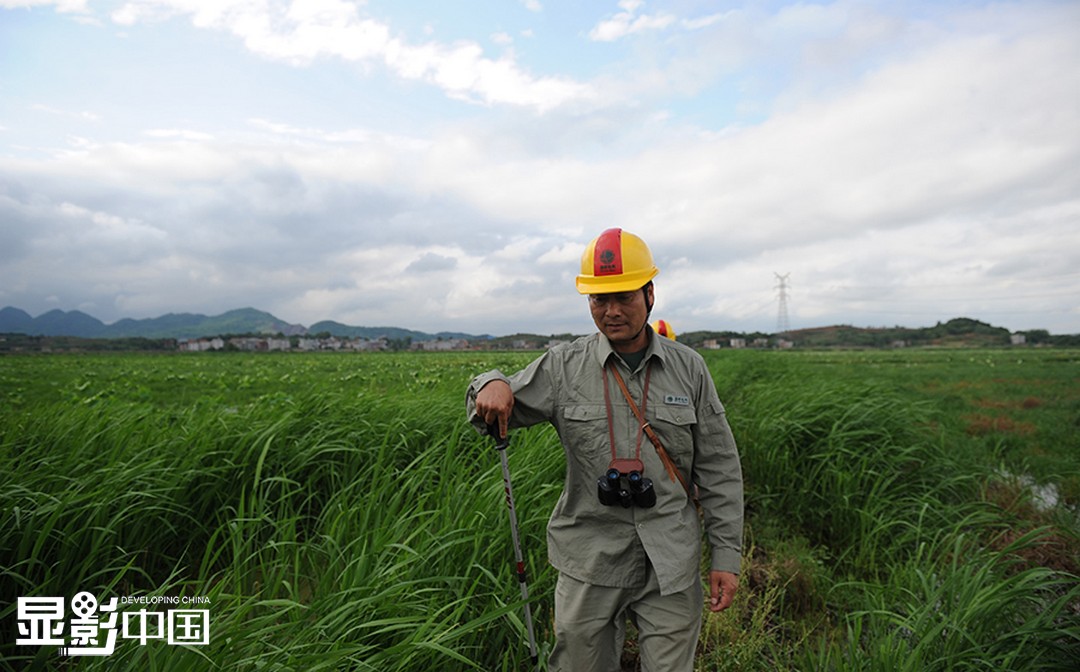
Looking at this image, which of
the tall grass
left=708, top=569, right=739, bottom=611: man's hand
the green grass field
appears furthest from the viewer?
the green grass field

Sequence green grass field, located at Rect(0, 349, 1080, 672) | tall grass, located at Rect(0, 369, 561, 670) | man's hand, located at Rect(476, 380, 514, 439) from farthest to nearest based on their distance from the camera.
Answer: green grass field, located at Rect(0, 349, 1080, 672) → tall grass, located at Rect(0, 369, 561, 670) → man's hand, located at Rect(476, 380, 514, 439)

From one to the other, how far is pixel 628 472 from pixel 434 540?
4.13 feet

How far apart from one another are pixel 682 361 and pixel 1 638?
3402 millimetres

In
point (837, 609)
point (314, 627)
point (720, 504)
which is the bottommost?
point (837, 609)

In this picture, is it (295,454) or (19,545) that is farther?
(295,454)

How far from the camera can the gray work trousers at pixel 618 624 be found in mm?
1921

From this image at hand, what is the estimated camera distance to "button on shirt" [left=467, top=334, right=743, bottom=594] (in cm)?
197

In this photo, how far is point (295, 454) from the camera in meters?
4.15

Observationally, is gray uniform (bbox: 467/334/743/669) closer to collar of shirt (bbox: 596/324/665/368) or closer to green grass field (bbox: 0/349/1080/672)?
collar of shirt (bbox: 596/324/665/368)

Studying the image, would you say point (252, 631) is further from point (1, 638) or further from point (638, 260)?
point (638, 260)

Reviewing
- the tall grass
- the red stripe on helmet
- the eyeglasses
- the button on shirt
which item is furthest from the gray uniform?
the tall grass

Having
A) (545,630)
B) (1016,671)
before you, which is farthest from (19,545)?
(1016,671)

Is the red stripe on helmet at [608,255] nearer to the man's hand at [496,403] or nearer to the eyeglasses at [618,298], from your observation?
the eyeglasses at [618,298]

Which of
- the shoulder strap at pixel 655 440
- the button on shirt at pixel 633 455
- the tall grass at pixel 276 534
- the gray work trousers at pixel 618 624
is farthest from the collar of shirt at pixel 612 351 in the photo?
the tall grass at pixel 276 534
